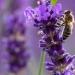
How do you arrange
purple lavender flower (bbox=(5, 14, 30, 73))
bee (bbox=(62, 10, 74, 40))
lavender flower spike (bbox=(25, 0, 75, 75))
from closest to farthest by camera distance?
lavender flower spike (bbox=(25, 0, 75, 75)) < bee (bbox=(62, 10, 74, 40)) < purple lavender flower (bbox=(5, 14, 30, 73))

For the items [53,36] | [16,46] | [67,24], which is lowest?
[53,36]

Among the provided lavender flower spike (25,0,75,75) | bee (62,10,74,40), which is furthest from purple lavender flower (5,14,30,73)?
lavender flower spike (25,0,75,75)

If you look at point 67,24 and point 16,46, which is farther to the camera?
point 16,46

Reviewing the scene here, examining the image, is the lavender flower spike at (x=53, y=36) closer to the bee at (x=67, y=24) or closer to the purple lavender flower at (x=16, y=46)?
the bee at (x=67, y=24)

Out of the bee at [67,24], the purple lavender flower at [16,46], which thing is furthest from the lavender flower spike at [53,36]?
the purple lavender flower at [16,46]

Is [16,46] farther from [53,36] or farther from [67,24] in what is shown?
[53,36]

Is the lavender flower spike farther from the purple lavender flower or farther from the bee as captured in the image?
the purple lavender flower

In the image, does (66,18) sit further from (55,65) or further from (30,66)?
(30,66)

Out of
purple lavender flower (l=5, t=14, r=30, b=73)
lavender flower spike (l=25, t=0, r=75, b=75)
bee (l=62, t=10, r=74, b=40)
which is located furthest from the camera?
purple lavender flower (l=5, t=14, r=30, b=73)

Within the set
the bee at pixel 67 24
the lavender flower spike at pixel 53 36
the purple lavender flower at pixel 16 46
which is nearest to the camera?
the lavender flower spike at pixel 53 36

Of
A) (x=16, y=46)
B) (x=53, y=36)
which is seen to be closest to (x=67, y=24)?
(x=53, y=36)

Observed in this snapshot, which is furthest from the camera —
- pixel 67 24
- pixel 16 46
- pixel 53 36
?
pixel 16 46

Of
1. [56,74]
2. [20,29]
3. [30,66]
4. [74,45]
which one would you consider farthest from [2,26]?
[56,74]
